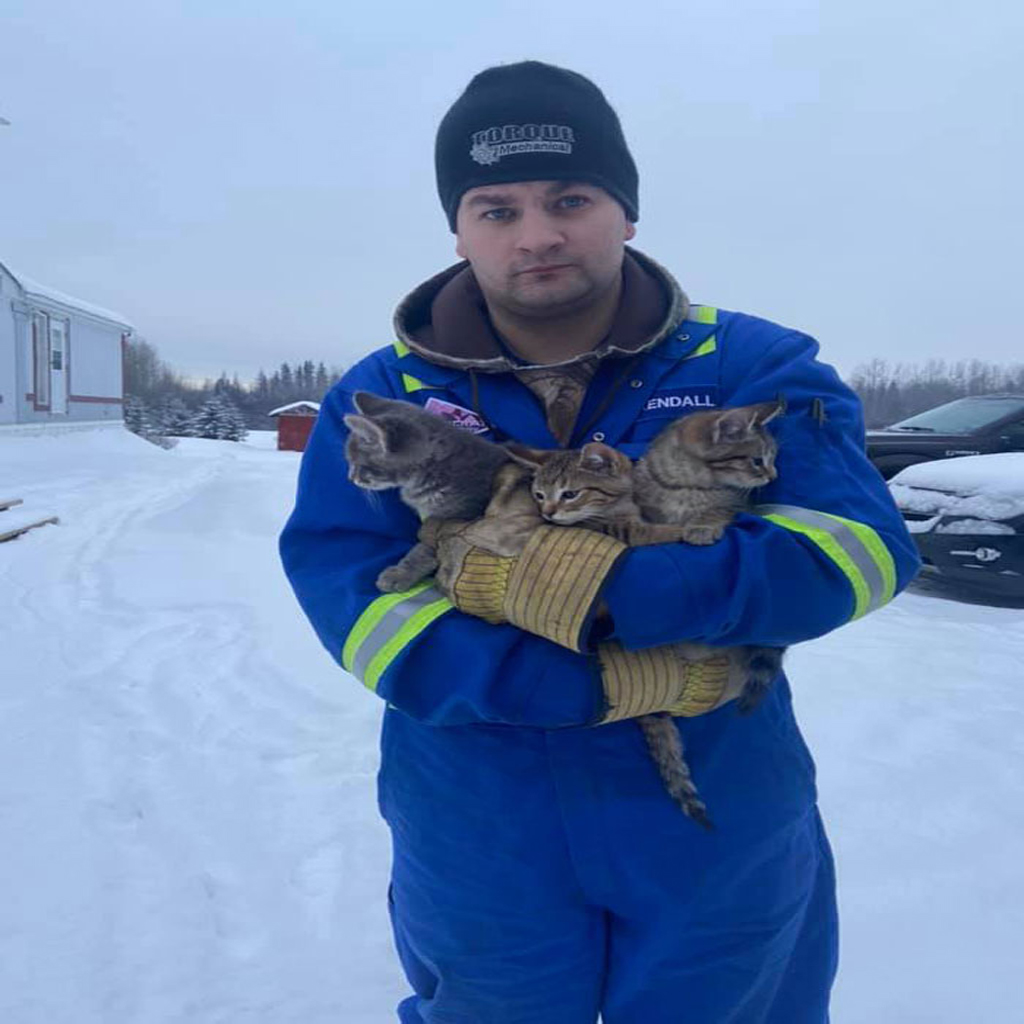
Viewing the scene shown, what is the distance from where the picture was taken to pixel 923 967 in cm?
310

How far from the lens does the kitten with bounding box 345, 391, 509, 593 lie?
202 centimetres

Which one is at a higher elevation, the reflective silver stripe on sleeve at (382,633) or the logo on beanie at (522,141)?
the logo on beanie at (522,141)

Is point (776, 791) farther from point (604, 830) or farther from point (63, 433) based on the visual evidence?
point (63, 433)

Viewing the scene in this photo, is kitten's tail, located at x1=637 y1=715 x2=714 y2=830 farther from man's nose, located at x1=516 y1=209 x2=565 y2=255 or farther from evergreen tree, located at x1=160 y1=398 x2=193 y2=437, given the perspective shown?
evergreen tree, located at x1=160 y1=398 x2=193 y2=437

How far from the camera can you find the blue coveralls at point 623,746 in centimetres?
172

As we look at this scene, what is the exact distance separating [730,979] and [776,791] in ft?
1.53

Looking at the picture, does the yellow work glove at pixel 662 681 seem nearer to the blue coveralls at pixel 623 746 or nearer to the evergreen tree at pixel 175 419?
the blue coveralls at pixel 623 746

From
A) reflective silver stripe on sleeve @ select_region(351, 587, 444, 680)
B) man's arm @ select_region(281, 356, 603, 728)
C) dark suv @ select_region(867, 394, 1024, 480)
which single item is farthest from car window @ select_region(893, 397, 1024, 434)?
reflective silver stripe on sleeve @ select_region(351, 587, 444, 680)

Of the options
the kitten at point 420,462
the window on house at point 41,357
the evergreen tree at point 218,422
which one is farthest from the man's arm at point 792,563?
the evergreen tree at point 218,422

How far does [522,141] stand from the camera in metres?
2.09

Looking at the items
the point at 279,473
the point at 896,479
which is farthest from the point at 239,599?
the point at 279,473

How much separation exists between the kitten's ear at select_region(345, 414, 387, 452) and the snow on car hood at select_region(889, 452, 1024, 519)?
7520 mm

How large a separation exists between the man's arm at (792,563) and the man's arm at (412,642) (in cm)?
19

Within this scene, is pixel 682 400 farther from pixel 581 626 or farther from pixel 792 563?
pixel 581 626
